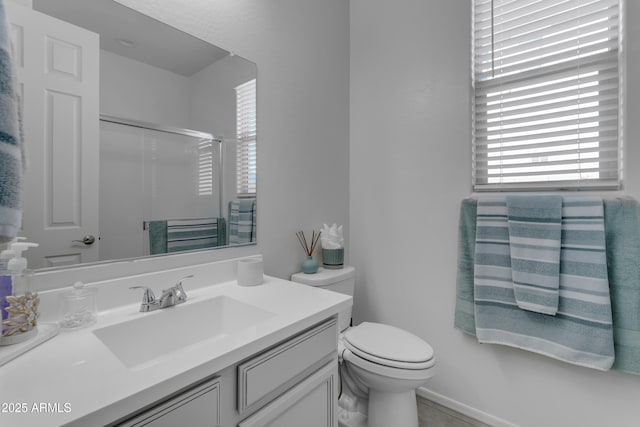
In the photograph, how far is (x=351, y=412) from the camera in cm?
150

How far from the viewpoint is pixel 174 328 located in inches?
34.8

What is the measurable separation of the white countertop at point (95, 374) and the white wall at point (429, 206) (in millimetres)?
1064

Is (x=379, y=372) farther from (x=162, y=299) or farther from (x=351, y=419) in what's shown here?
(x=162, y=299)

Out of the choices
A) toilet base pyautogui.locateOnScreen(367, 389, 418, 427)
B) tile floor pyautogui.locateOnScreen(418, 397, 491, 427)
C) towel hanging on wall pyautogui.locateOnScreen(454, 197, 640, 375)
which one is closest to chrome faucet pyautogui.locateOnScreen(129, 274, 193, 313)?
toilet base pyautogui.locateOnScreen(367, 389, 418, 427)

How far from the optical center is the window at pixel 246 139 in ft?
4.29

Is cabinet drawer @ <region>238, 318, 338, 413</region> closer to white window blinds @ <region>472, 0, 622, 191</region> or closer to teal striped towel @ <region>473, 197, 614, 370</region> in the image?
teal striped towel @ <region>473, 197, 614, 370</region>

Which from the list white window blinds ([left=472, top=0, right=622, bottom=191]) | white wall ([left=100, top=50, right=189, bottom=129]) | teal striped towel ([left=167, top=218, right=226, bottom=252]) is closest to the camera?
white wall ([left=100, top=50, right=189, bottom=129])

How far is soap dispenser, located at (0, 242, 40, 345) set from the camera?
622mm

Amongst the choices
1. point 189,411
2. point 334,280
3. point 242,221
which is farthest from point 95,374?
point 334,280

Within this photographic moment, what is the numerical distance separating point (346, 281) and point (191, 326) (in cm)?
91

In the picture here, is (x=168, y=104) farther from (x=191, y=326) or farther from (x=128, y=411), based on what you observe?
(x=128, y=411)

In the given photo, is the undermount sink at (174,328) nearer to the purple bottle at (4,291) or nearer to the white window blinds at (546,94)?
the purple bottle at (4,291)

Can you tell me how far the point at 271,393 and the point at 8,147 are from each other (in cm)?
74

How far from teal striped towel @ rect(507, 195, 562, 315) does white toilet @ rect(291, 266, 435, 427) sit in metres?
0.52
